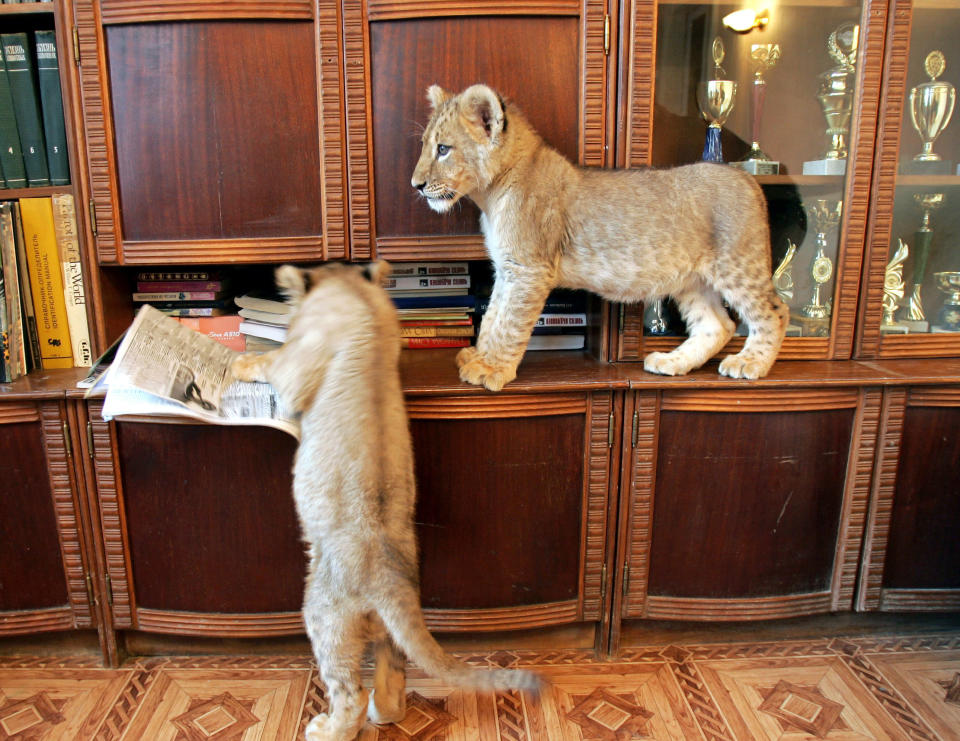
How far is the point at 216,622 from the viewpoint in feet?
6.36

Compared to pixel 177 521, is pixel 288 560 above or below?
below

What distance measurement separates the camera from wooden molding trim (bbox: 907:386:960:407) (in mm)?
1927

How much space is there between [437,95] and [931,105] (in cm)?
149

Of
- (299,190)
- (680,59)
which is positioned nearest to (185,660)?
(299,190)

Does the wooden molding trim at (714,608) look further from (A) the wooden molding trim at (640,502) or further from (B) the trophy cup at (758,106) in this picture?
(B) the trophy cup at (758,106)

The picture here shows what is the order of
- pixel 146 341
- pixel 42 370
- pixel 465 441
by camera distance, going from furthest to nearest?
pixel 42 370
pixel 465 441
pixel 146 341

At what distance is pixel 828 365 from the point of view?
2016mm

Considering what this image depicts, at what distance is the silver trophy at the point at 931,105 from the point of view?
2016mm

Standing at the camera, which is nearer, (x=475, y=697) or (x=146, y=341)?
(x=146, y=341)

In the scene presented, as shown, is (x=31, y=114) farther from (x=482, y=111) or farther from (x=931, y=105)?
(x=931, y=105)

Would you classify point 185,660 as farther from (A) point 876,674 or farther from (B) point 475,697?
(A) point 876,674

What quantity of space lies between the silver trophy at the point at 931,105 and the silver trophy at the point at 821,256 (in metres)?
0.30

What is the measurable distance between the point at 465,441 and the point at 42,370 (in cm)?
126

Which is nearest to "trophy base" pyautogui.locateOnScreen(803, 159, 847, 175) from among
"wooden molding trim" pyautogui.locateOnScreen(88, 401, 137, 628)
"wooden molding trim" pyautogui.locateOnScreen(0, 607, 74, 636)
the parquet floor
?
the parquet floor
